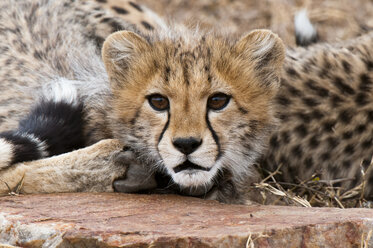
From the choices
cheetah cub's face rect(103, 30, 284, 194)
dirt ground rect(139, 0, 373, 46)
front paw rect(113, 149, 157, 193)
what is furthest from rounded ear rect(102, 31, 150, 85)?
dirt ground rect(139, 0, 373, 46)

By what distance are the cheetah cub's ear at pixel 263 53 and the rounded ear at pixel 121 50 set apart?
1.29 feet

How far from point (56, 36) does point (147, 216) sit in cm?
170

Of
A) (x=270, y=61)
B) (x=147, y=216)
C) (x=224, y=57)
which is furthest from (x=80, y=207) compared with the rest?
(x=270, y=61)

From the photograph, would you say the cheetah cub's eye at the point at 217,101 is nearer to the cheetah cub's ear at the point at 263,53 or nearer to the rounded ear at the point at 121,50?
the cheetah cub's ear at the point at 263,53

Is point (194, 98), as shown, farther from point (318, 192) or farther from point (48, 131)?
point (318, 192)

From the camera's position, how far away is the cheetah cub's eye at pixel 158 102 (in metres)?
2.59

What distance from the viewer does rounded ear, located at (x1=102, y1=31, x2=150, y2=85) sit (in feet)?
9.22

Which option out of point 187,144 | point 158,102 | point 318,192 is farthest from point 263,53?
point 318,192

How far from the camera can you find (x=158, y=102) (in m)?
2.62

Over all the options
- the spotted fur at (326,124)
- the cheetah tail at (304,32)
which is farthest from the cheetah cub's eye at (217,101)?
the cheetah tail at (304,32)

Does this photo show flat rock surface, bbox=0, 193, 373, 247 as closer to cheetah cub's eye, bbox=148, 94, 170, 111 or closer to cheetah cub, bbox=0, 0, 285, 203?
cheetah cub, bbox=0, 0, 285, 203

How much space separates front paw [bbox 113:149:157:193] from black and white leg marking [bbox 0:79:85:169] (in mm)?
297

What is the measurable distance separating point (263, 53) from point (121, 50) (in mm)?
573

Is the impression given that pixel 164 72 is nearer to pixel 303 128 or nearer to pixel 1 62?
pixel 303 128
